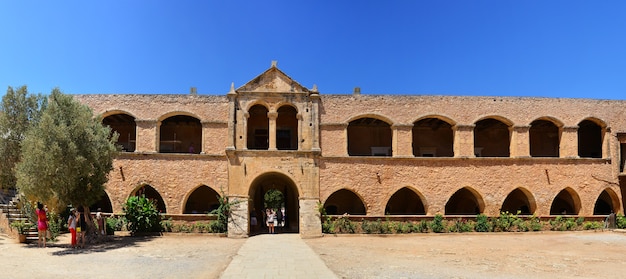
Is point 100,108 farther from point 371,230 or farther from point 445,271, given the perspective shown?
point 445,271

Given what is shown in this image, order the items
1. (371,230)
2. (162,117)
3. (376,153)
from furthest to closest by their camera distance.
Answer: (376,153), (162,117), (371,230)

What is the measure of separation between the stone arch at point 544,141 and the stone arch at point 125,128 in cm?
2263

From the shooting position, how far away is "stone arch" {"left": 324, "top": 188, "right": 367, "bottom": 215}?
85.5 ft

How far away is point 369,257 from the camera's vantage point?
48.0 feet

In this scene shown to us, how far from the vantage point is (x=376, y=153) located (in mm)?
25797

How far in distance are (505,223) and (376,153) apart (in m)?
7.54

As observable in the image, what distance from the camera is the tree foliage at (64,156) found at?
621 inches

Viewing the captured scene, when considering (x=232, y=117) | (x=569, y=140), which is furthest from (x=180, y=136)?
(x=569, y=140)

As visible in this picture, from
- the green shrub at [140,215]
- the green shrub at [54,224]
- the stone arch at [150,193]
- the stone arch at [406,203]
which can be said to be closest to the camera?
the green shrub at [54,224]

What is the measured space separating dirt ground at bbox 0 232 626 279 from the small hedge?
97 centimetres

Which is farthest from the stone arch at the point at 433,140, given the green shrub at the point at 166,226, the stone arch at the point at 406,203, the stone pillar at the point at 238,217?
the green shrub at the point at 166,226

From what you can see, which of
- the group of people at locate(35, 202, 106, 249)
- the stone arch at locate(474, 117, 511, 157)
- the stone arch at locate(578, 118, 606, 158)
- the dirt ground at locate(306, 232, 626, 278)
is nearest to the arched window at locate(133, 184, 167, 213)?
the group of people at locate(35, 202, 106, 249)

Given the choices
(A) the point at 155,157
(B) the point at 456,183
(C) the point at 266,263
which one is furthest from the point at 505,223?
(A) the point at 155,157

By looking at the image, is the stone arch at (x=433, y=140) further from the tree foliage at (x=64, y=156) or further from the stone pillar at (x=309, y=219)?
the tree foliage at (x=64, y=156)
